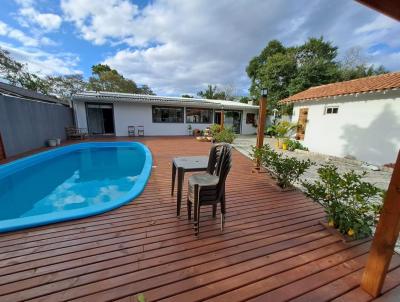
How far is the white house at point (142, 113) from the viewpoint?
10.7 m

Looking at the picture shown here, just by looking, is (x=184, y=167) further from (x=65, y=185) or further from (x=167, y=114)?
(x=167, y=114)

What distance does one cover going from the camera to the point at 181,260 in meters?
1.74

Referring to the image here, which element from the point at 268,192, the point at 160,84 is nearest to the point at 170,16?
the point at 268,192

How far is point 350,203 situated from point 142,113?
1147cm

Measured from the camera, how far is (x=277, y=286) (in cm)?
149

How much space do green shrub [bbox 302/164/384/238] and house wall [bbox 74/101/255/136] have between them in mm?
10980

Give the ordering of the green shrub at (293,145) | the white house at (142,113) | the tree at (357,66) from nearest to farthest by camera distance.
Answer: the green shrub at (293,145) → the white house at (142,113) → the tree at (357,66)

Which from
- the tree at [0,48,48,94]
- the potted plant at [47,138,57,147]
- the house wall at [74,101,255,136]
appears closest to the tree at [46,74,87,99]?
the tree at [0,48,48,94]

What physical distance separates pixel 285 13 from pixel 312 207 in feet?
18.2

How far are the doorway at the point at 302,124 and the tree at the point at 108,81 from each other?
20.7 m

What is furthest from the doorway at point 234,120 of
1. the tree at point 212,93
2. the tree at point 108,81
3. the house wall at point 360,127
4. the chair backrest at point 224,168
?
the tree at point 108,81

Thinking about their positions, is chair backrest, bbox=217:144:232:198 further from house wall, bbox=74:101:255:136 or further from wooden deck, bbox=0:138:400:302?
house wall, bbox=74:101:255:136

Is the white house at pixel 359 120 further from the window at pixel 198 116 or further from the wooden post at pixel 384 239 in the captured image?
the window at pixel 198 116

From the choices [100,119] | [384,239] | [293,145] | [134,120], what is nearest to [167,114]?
[134,120]
